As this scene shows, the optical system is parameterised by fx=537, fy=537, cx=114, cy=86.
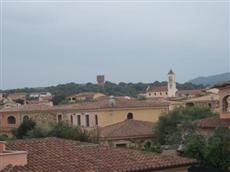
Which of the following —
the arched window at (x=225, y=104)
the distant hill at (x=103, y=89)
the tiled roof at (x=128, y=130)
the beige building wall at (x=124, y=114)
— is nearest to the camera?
the arched window at (x=225, y=104)

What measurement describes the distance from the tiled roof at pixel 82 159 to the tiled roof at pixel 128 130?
24.8 metres

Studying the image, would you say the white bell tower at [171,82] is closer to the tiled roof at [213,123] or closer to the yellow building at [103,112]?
the yellow building at [103,112]

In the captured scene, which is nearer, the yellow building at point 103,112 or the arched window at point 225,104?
the arched window at point 225,104

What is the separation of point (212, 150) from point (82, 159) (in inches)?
423

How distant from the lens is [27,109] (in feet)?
198

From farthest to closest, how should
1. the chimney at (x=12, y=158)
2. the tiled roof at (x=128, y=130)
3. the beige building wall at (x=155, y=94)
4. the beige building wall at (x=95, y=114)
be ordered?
the beige building wall at (x=155, y=94), the beige building wall at (x=95, y=114), the tiled roof at (x=128, y=130), the chimney at (x=12, y=158)

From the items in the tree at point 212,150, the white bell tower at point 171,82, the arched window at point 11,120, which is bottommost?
the tree at point 212,150

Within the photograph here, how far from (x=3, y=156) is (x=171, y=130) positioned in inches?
987

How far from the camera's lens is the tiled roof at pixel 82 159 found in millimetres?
13203

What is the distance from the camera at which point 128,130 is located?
4191cm

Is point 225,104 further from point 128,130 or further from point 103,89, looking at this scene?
point 103,89

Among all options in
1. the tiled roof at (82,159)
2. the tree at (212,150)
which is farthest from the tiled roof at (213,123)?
the tiled roof at (82,159)

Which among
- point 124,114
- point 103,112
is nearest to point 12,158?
point 103,112

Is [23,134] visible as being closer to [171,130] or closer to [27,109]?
Result: [27,109]
